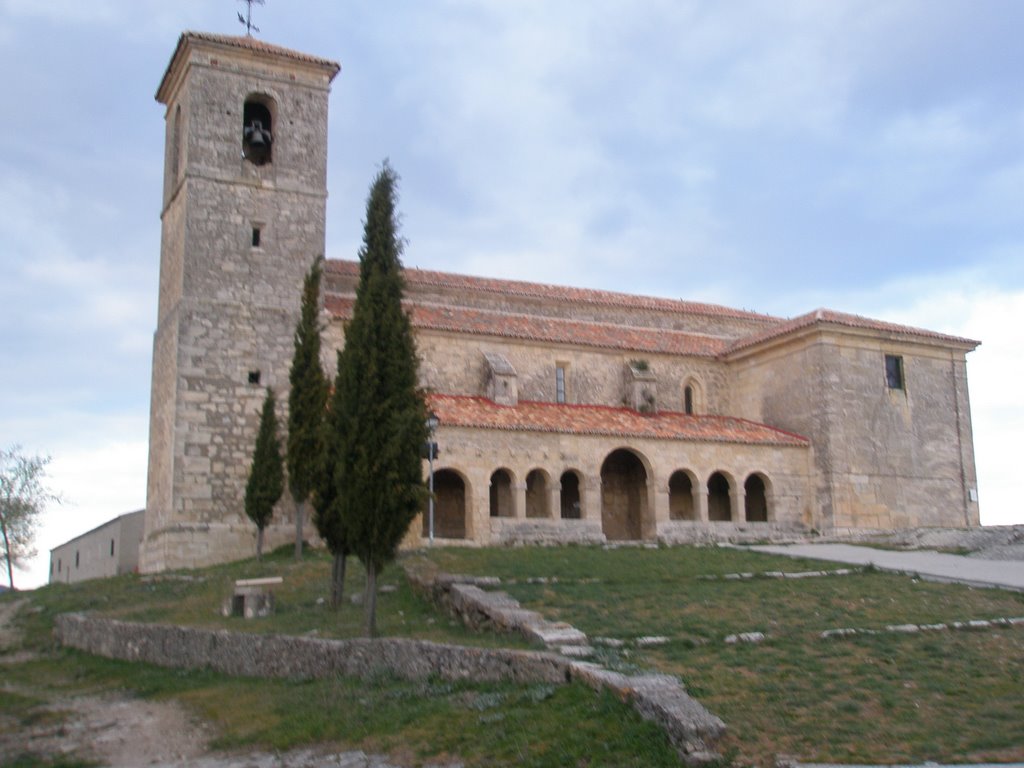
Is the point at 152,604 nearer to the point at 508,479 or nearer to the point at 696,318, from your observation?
the point at 508,479

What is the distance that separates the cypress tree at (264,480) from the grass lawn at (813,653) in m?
5.45

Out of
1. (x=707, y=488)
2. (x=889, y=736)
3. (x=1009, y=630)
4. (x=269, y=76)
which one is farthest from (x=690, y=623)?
(x=269, y=76)

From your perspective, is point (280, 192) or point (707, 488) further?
point (707, 488)

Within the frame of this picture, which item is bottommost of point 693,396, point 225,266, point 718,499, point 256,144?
point 718,499

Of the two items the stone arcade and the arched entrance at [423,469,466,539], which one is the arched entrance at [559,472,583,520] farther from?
the arched entrance at [423,469,466,539]

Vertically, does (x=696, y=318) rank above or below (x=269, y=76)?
below

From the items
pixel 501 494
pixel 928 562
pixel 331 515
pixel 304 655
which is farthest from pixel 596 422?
pixel 304 655

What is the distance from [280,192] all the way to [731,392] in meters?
14.9

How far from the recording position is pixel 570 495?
94.0ft

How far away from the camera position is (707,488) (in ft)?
94.5

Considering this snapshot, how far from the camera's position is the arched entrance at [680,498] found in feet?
97.3

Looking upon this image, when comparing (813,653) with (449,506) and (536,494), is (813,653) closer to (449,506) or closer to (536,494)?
(449,506)

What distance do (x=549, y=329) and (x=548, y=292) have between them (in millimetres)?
2370

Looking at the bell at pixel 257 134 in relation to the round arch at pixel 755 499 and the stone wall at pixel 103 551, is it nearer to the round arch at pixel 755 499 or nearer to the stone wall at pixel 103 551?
the stone wall at pixel 103 551
